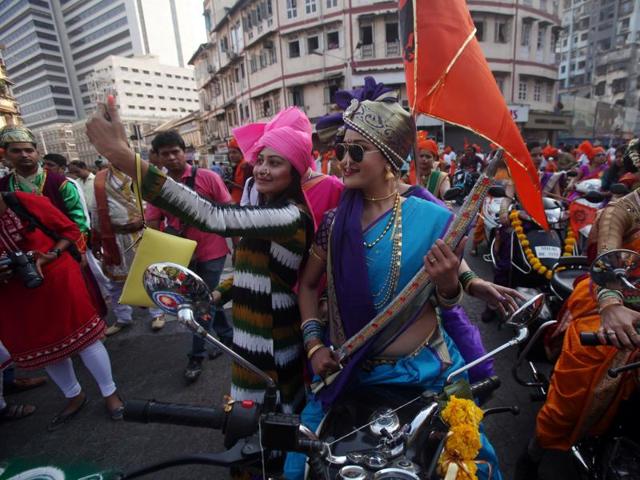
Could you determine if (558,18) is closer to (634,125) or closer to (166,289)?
(634,125)

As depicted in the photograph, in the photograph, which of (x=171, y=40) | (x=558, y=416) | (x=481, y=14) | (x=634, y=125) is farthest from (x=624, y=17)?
(x=171, y=40)

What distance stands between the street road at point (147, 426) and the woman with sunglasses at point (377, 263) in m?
1.52

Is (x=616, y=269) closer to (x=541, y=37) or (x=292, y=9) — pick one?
(x=292, y=9)

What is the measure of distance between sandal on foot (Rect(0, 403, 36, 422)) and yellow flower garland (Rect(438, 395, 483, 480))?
367 centimetres

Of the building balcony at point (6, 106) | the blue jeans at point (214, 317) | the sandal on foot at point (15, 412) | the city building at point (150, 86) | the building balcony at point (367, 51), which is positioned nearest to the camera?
the sandal on foot at point (15, 412)

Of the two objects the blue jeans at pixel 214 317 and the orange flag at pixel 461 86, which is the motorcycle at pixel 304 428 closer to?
the orange flag at pixel 461 86

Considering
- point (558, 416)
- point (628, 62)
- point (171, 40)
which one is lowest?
point (558, 416)

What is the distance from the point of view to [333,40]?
24734mm

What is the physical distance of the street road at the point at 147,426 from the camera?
250 cm

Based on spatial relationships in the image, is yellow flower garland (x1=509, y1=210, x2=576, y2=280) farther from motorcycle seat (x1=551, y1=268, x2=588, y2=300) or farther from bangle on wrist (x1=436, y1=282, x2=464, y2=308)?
bangle on wrist (x1=436, y1=282, x2=464, y2=308)

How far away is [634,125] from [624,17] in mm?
22119

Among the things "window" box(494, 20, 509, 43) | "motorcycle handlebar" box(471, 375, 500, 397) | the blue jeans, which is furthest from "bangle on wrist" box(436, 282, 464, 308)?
"window" box(494, 20, 509, 43)

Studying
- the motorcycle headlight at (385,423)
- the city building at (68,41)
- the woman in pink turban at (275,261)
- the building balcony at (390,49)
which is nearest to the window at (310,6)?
the building balcony at (390,49)

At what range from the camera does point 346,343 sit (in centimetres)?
138
